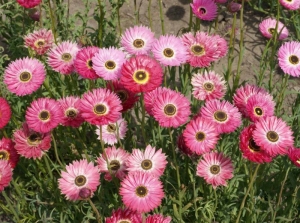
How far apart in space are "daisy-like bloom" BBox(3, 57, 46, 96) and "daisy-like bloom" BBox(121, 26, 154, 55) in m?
0.44

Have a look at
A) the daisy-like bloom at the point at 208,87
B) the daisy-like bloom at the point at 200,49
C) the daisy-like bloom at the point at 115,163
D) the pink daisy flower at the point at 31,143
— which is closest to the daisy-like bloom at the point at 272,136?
the daisy-like bloom at the point at 208,87

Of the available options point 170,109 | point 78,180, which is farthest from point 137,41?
point 78,180

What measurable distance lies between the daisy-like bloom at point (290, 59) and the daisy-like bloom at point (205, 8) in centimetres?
47

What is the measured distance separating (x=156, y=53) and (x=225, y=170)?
65 cm

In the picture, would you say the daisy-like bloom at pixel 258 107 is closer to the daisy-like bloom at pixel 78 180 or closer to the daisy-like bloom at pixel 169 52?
the daisy-like bloom at pixel 169 52

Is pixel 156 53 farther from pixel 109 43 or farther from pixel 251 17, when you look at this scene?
pixel 251 17

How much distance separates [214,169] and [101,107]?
59 centimetres

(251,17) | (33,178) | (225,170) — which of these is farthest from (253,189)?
(251,17)

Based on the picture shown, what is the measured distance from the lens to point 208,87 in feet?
7.48

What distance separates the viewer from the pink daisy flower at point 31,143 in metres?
2.20

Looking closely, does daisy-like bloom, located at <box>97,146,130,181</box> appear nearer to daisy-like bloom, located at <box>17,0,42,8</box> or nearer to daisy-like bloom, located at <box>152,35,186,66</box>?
daisy-like bloom, located at <box>152,35,186,66</box>

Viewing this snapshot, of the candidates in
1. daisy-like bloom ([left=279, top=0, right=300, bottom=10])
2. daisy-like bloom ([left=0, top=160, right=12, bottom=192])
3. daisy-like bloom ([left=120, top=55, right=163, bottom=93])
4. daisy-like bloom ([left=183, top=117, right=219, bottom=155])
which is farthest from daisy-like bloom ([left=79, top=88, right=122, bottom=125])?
daisy-like bloom ([left=279, top=0, right=300, bottom=10])

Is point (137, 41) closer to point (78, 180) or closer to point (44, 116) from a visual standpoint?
point (44, 116)

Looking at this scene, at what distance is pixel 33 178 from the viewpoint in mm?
2535
